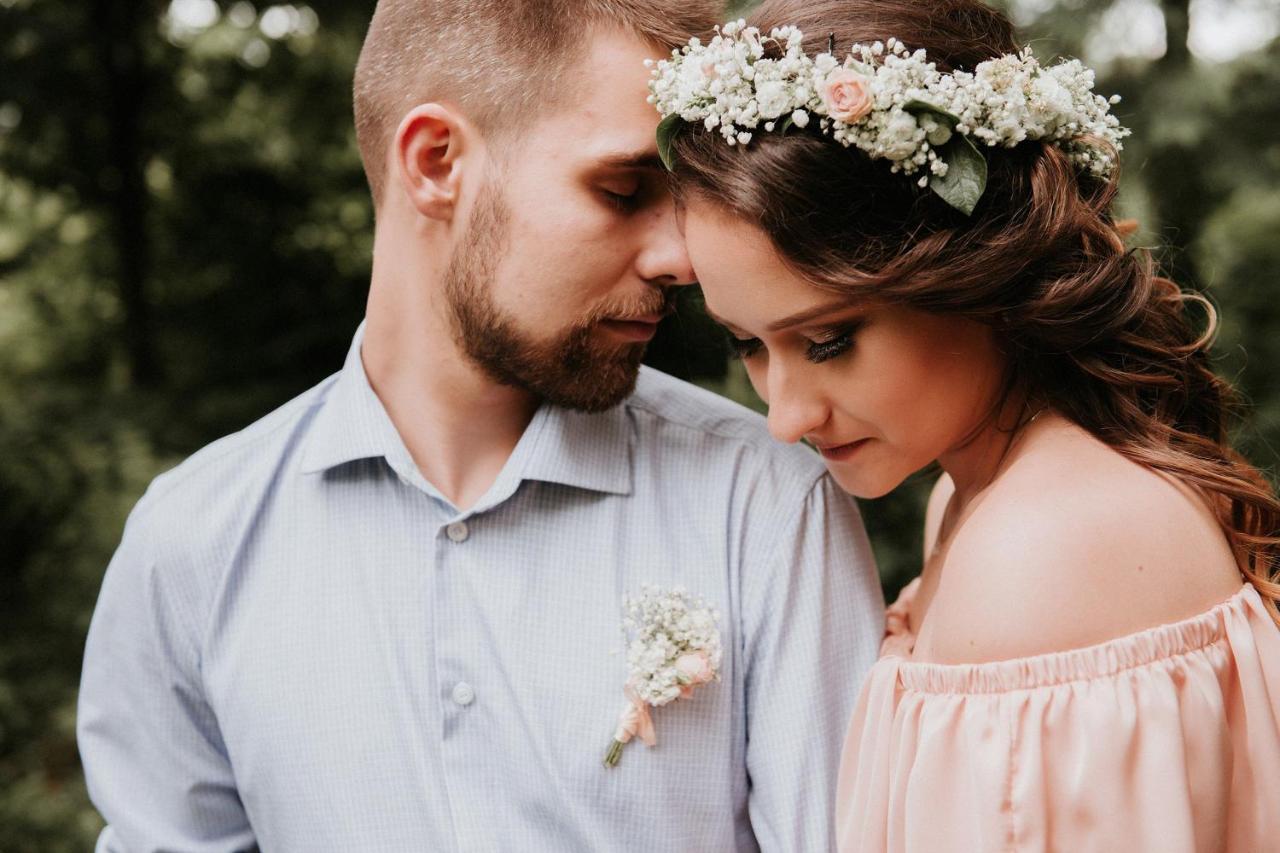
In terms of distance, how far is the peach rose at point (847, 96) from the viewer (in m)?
1.69

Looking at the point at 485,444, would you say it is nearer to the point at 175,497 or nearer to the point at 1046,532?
→ the point at 175,497

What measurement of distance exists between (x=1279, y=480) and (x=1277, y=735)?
0.85 m

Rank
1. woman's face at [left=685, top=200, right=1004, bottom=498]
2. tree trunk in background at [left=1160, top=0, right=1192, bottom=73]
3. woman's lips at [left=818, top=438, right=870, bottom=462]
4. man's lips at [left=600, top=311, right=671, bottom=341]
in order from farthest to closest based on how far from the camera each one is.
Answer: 1. tree trunk in background at [left=1160, top=0, right=1192, bottom=73]
2. man's lips at [left=600, top=311, right=671, bottom=341]
3. woman's lips at [left=818, top=438, right=870, bottom=462]
4. woman's face at [left=685, top=200, right=1004, bottom=498]

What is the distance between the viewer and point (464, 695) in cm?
211

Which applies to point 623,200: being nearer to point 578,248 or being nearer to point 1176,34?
point 578,248

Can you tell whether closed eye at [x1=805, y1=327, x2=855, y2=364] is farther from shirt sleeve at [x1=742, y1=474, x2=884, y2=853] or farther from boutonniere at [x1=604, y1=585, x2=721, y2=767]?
boutonniere at [x1=604, y1=585, x2=721, y2=767]

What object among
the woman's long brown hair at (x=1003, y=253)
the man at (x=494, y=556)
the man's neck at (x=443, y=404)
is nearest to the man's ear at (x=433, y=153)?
the man at (x=494, y=556)

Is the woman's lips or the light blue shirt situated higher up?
the woman's lips

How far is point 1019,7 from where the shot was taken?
4754 millimetres

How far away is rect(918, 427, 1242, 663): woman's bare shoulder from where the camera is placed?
162cm

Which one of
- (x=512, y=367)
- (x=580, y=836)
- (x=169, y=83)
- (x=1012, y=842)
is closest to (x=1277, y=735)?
(x=1012, y=842)

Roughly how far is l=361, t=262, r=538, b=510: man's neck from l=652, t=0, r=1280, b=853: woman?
58 cm

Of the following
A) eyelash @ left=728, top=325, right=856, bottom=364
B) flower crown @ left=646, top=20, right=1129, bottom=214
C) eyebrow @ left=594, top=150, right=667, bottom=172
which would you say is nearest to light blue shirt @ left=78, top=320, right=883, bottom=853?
eyelash @ left=728, top=325, right=856, bottom=364

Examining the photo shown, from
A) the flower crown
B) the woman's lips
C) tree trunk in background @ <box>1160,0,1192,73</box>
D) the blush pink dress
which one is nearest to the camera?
the blush pink dress
